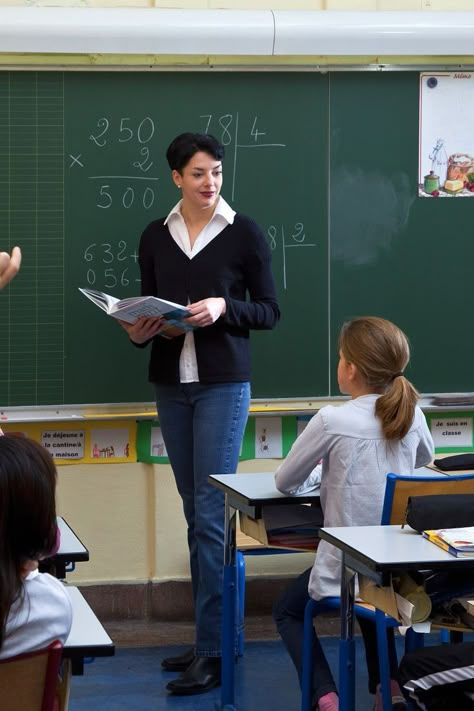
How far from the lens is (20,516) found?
6.69 feet

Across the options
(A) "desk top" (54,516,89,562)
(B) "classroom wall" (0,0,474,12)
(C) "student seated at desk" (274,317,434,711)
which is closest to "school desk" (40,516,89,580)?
(A) "desk top" (54,516,89,562)

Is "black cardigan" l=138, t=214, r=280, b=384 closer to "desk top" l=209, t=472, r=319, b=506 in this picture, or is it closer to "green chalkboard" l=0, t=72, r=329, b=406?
"desk top" l=209, t=472, r=319, b=506

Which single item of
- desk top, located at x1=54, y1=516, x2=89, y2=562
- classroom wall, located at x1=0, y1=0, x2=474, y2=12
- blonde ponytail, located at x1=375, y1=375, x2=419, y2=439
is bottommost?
desk top, located at x1=54, y1=516, x2=89, y2=562

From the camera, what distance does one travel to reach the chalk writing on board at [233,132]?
4.74m

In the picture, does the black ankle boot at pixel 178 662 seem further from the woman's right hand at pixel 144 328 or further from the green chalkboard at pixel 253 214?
the woman's right hand at pixel 144 328

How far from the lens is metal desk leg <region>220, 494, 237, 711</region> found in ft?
12.0

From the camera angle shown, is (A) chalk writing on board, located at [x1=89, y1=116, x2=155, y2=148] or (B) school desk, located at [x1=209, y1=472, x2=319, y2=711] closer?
(B) school desk, located at [x1=209, y1=472, x2=319, y2=711]

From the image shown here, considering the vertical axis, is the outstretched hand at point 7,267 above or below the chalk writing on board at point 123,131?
below

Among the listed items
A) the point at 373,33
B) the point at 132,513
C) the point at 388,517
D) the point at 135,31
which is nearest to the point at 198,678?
the point at 132,513

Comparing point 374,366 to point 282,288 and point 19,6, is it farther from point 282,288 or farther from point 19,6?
point 19,6

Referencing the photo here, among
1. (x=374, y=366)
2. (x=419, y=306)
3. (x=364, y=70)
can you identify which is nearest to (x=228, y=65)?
(x=364, y=70)

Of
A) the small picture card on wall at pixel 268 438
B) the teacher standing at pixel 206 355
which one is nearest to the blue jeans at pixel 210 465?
the teacher standing at pixel 206 355

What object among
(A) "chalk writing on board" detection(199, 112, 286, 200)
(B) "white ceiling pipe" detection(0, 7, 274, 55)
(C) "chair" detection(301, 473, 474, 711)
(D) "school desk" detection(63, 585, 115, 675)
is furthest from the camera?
(A) "chalk writing on board" detection(199, 112, 286, 200)

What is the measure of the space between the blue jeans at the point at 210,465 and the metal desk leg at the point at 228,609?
0.28 meters
